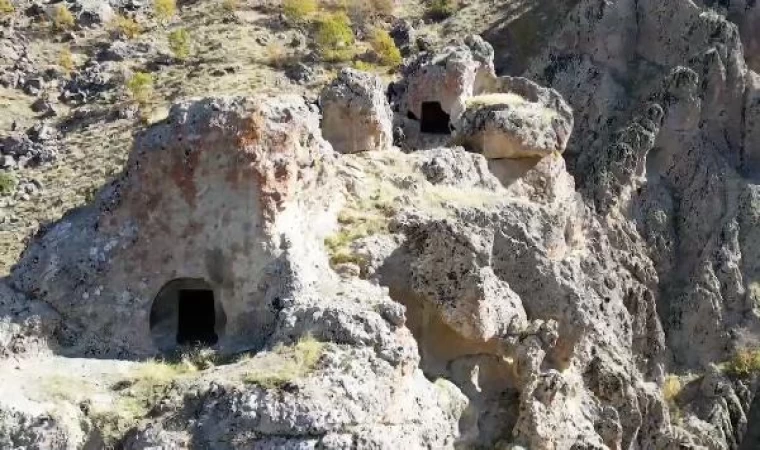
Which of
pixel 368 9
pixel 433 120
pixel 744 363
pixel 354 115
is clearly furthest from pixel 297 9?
pixel 744 363

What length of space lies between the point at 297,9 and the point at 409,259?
109 feet

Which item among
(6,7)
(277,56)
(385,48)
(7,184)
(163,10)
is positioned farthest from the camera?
(163,10)

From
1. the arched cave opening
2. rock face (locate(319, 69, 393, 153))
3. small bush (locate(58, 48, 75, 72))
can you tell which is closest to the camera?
the arched cave opening

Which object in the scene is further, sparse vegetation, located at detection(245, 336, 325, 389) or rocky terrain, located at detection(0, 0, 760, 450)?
rocky terrain, located at detection(0, 0, 760, 450)

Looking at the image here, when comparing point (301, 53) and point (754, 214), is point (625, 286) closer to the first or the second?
point (754, 214)

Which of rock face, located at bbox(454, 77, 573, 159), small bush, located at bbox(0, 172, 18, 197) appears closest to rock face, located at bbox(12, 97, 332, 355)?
rock face, located at bbox(454, 77, 573, 159)

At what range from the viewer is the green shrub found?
134ft

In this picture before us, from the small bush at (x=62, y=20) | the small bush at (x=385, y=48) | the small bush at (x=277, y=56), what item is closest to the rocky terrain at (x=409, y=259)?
the small bush at (x=277, y=56)

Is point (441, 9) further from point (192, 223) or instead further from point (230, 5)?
point (192, 223)

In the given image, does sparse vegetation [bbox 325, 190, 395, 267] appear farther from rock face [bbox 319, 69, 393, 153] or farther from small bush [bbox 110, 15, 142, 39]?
small bush [bbox 110, 15, 142, 39]

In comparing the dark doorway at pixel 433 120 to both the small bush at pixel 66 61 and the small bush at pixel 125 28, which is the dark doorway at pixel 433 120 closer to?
the small bush at pixel 66 61

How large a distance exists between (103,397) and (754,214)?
24.4 metres

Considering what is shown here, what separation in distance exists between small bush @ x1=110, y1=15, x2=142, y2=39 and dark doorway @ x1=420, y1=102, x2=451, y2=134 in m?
21.0

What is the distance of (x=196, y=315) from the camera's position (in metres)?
12.9
